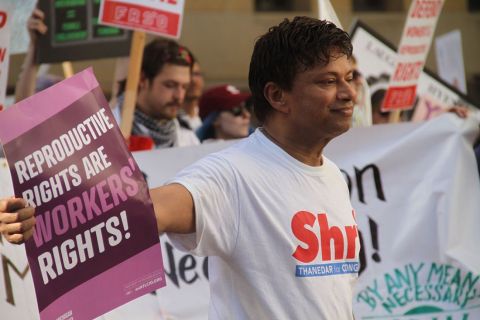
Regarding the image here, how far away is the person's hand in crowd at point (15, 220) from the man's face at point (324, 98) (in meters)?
0.83

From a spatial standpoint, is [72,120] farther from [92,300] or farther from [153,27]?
[153,27]

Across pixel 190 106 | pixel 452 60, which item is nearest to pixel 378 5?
pixel 452 60

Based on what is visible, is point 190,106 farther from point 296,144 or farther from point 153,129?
point 296,144

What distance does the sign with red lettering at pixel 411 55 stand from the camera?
612 cm

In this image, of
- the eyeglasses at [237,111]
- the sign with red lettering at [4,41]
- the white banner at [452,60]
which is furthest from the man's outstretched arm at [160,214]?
the white banner at [452,60]

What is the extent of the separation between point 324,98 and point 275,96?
0.15 m

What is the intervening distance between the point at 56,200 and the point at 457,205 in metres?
3.03

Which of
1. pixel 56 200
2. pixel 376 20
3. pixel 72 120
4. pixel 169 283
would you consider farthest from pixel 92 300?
pixel 376 20

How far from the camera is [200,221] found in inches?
110

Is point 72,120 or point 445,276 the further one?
point 445,276

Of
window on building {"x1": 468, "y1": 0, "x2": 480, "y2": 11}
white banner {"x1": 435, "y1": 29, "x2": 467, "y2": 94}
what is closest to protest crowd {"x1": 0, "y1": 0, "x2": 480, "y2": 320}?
white banner {"x1": 435, "y1": 29, "x2": 467, "y2": 94}

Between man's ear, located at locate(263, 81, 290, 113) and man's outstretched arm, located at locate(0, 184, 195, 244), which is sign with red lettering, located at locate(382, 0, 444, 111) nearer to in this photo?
man's ear, located at locate(263, 81, 290, 113)

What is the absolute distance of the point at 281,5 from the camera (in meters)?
17.2

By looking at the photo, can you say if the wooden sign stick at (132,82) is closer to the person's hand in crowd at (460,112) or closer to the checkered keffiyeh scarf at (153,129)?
the checkered keffiyeh scarf at (153,129)
